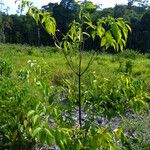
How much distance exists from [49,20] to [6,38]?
192ft

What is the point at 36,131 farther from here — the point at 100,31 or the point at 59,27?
the point at 59,27

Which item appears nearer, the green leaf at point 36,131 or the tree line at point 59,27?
the green leaf at point 36,131

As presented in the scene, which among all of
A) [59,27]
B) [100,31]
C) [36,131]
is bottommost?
[59,27]

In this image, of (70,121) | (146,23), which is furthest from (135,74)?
(146,23)

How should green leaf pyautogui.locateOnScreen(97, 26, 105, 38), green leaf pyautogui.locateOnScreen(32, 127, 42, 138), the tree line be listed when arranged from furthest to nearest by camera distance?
1. the tree line
2. green leaf pyautogui.locateOnScreen(97, 26, 105, 38)
3. green leaf pyautogui.locateOnScreen(32, 127, 42, 138)

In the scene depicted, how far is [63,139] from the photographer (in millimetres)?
2537

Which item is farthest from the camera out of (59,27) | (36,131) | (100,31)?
(59,27)

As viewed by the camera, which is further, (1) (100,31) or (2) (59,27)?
(2) (59,27)

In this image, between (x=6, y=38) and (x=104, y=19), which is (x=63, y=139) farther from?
(x=6, y=38)

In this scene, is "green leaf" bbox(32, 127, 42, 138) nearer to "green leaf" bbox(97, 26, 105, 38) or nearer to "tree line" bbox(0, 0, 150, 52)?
"green leaf" bbox(97, 26, 105, 38)

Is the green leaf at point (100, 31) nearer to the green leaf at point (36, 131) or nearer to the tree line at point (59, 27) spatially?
the green leaf at point (36, 131)

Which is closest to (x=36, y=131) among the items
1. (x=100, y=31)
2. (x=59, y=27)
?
(x=100, y=31)

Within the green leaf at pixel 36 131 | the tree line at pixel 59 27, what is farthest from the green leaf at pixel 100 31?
the tree line at pixel 59 27

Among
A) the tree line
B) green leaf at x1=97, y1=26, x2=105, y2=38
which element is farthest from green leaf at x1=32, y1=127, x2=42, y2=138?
the tree line
